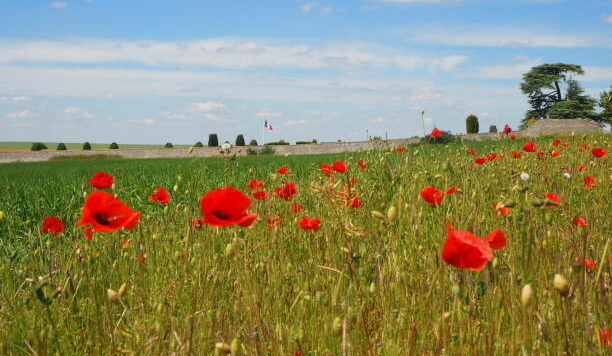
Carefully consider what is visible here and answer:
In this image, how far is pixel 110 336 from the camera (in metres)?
1.83

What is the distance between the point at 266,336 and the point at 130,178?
700cm

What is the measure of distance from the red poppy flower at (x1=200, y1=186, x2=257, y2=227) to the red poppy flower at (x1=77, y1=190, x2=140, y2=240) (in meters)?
0.20

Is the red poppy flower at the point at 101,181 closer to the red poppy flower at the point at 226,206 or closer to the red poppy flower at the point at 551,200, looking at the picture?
the red poppy flower at the point at 226,206

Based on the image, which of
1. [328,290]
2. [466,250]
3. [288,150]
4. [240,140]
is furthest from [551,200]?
[240,140]

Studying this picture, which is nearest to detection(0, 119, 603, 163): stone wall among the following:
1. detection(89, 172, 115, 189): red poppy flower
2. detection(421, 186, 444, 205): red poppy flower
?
detection(89, 172, 115, 189): red poppy flower

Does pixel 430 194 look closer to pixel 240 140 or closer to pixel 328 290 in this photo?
pixel 328 290

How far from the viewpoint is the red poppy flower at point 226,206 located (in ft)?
4.24

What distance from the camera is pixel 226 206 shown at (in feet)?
4.32

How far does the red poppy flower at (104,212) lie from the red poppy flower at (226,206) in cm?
20

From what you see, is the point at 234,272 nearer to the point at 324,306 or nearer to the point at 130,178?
the point at 324,306

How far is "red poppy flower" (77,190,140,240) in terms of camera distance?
1.36 meters

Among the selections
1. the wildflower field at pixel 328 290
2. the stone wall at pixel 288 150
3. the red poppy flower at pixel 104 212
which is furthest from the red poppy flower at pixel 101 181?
the stone wall at pixel 288 150

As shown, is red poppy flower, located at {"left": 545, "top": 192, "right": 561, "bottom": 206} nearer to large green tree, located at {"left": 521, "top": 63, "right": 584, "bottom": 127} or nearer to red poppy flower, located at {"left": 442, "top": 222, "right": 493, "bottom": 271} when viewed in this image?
red poppy flower, located at {"left": 442, "top": 222, "right": 493, "bottom": 271}

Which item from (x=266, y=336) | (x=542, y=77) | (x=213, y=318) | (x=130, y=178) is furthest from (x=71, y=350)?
(x=542, y=77)
